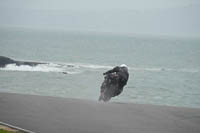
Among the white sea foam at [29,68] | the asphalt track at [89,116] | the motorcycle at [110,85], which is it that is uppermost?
the white sea foam at [29,68]

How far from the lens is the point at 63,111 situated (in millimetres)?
10719

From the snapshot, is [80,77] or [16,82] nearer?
[16,82]

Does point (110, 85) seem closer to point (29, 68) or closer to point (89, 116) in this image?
point (89, 116)

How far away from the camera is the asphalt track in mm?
9359

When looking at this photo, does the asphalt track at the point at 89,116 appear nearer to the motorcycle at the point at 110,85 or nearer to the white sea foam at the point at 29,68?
the motorcycle at the point at 110,85

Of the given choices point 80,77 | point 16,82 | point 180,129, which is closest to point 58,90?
point 16,82

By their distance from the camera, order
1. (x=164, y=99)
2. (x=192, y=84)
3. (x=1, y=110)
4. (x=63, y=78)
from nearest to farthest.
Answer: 1. (x=1, y=110)
2. (x=164, y=99)
3. (x=63, y=78)
4. (x=192, y=84)

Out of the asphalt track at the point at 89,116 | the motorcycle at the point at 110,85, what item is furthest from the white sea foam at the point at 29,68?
the asphalt track at the point at 89,116

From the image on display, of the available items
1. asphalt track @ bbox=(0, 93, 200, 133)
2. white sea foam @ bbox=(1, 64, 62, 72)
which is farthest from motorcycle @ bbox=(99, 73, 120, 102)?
white sea foam @ bbox=(1, 64, 62, 72)

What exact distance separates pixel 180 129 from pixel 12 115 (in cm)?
381

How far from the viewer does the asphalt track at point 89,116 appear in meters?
9.36

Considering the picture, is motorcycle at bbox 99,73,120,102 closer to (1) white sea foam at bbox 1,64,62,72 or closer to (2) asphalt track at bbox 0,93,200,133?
(2) asphalt track at bbox 0,93,200,133

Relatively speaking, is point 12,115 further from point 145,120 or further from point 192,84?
point 192,84

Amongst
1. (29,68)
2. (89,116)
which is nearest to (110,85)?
(89,116)
